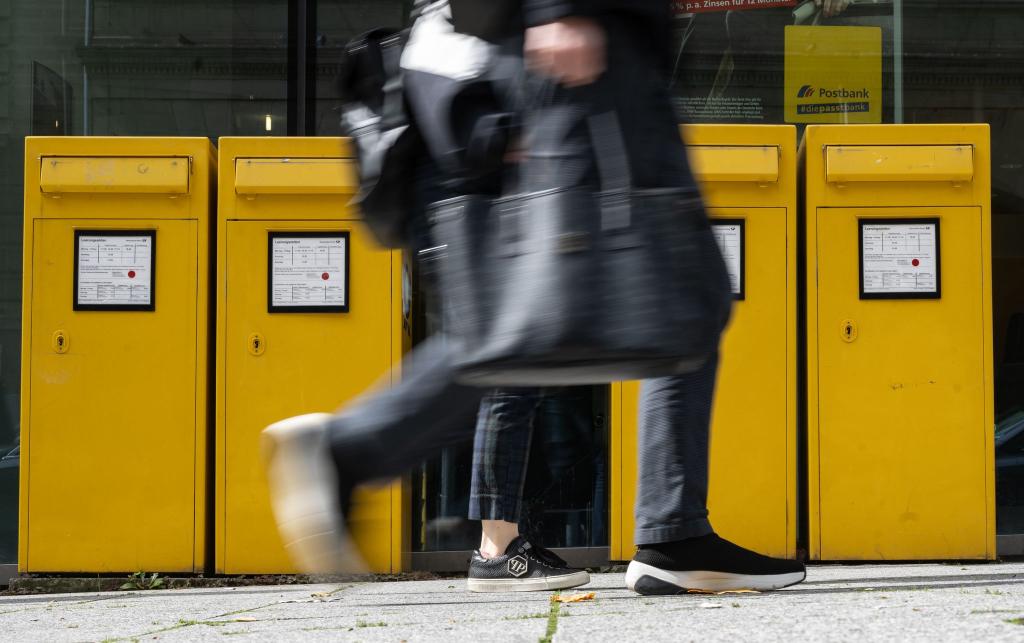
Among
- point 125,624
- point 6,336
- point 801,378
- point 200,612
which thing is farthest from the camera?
point 6,336

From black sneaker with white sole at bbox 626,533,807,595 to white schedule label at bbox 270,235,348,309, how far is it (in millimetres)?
2037

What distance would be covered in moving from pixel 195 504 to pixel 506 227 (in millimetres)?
3155

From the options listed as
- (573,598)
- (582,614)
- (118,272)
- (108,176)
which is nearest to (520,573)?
(573,598)

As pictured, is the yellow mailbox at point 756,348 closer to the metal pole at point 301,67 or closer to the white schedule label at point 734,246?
the white schedule label at point 734,246

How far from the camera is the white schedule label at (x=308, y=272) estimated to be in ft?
14.5

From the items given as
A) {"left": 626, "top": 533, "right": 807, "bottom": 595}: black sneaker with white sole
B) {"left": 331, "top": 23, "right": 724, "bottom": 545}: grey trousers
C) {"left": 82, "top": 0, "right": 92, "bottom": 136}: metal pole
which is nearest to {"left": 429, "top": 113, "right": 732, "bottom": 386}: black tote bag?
{"left": 331, "top": 23, "right": 724, "bottom": 545}: grey trousers

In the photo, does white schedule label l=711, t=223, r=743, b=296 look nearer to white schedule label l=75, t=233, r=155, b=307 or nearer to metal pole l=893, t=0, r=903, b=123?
metal pole l=893, t=0, r=903, b=123

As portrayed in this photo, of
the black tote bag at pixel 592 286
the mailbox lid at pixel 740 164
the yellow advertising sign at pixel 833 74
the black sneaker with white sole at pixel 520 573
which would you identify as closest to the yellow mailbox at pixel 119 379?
the black sneaker with white sole at pixel 520 573

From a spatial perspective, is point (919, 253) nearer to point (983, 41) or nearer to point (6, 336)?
point (983, 41)

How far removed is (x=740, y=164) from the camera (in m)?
4.36

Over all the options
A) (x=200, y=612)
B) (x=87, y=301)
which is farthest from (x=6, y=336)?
(x=200, y=612)

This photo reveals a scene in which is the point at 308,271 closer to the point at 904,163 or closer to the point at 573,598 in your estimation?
the point at 573,598

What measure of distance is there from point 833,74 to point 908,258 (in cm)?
191

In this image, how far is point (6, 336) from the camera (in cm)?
520
